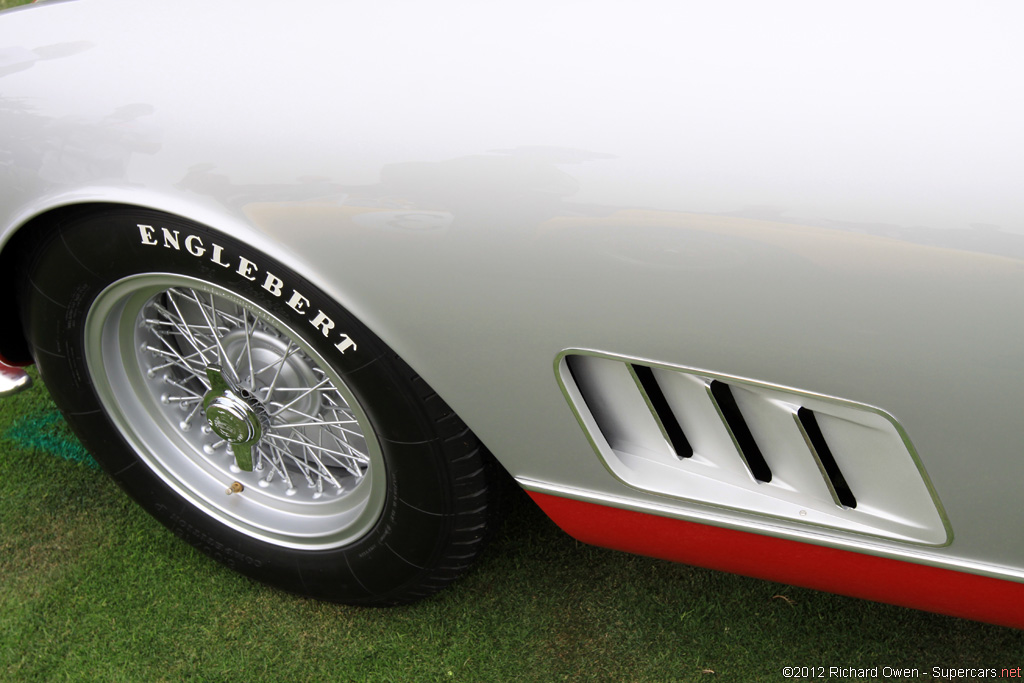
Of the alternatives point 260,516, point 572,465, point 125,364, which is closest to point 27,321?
point 125,364

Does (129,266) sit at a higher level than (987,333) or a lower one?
higher

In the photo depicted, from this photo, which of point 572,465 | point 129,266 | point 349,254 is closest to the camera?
point 349,254

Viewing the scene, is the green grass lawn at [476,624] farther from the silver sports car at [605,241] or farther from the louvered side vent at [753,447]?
the louvered side vent at [753,447]

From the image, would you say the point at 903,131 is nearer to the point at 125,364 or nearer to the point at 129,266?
the point at 129,266

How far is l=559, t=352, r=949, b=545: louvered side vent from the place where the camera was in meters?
1.09

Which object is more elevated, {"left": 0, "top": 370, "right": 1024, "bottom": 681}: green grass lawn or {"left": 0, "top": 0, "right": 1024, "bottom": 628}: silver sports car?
{"left": 0, "top": 0, "right": 1024, "bottom": 628}: silver sports car

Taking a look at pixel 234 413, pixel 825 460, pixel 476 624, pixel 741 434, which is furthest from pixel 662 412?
pixel 234 413

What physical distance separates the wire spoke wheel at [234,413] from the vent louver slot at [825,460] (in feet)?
2.40

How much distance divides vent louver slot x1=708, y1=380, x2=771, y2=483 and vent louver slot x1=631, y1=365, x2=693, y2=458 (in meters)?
0.08

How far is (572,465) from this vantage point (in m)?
1.30

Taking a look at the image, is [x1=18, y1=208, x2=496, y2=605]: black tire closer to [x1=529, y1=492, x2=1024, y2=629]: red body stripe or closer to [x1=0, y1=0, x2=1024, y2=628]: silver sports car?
[x1=0, y1=0, x2=1024, y2=628]: silver sports car

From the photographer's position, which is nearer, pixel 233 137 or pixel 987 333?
pixel 987 333

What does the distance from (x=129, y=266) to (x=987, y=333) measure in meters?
1.31

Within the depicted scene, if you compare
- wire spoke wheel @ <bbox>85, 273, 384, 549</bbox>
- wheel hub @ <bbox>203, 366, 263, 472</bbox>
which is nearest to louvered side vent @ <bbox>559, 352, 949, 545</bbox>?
wire spoke wheel @ <bbox>85, 273, 384, 549</bbox>
